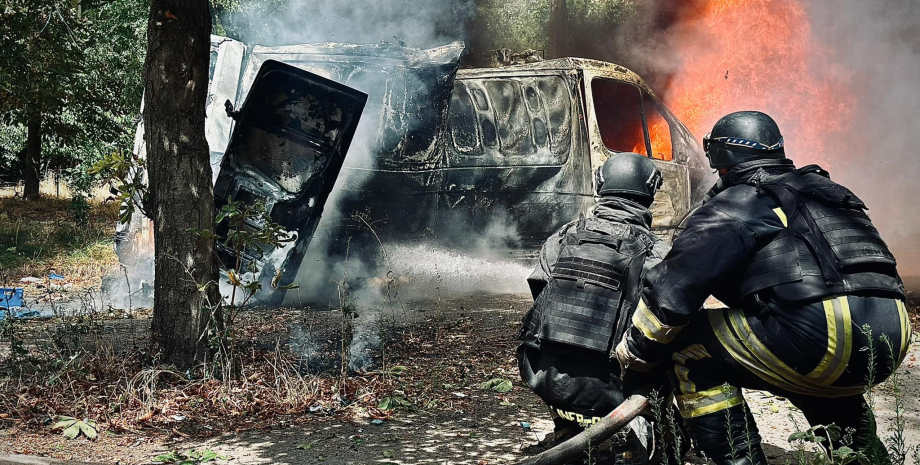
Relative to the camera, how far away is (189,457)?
4.00 meters

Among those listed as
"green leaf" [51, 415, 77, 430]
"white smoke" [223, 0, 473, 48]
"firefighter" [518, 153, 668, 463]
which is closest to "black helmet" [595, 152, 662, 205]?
"firefighter" [518, 153, 668, 463]

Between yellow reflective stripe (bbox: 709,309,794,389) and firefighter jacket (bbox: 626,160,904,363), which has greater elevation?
firefighter jacket (bbox: 626,160,904,363)

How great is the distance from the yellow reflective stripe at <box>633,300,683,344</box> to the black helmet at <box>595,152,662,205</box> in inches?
22.9

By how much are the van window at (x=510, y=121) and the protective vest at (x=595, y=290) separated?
5.37m

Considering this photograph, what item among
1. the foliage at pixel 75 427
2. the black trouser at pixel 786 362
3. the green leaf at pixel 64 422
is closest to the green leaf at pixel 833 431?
the black trouser at pixel 786 362

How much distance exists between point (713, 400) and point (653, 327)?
395 mm

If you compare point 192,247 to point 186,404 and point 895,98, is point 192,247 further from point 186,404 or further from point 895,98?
point 895,98

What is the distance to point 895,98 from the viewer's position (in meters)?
16.5

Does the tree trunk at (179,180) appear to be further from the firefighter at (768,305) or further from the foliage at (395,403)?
the firefighter at (768,305)

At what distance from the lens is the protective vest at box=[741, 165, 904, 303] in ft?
8.93

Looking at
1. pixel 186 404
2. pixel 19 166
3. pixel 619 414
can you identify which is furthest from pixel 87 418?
pixel 19 166

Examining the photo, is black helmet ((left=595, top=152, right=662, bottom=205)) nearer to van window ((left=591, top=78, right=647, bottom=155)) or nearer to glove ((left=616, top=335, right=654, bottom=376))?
glove ((left=616, top=335, right=654, bottom=376))

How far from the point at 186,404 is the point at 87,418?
Result: 532 mm

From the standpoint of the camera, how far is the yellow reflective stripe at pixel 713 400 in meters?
2.96
